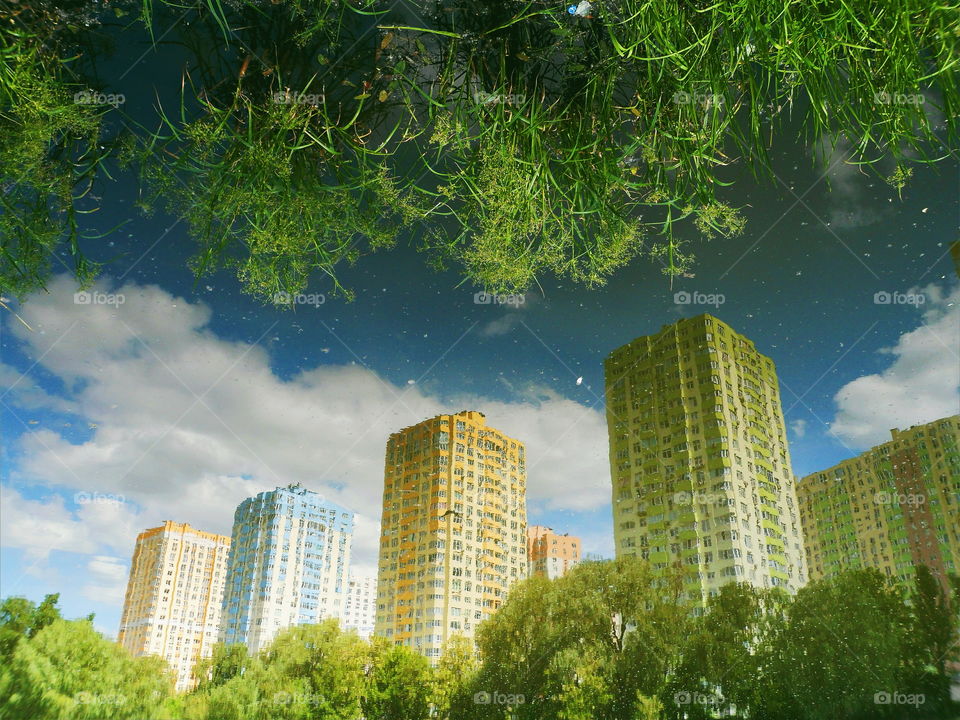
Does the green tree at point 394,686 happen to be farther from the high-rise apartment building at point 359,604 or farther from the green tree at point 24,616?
the green tree at point 24,616

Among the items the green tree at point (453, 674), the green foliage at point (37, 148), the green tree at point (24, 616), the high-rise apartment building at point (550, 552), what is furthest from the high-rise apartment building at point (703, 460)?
the green foliage at point (37, 148)

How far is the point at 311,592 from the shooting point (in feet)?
8.48

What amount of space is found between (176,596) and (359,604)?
697 millimetres

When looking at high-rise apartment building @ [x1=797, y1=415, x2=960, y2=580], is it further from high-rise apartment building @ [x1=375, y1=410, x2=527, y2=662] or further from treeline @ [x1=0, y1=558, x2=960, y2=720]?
high-rise apartment building @ [x1=375, y1=410, x2=527, y2=662]

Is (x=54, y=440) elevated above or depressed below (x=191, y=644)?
above

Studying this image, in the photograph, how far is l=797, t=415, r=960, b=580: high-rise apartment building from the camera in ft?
8.81

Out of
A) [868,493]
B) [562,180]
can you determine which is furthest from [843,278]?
[562,180]

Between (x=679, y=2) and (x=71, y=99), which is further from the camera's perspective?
(x=71, y=99)

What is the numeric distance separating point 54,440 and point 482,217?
195 cm

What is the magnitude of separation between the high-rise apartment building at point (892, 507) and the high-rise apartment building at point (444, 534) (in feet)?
4.29

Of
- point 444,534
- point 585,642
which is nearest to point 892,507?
point 585,642

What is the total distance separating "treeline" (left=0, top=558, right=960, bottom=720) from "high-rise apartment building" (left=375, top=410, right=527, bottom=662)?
104 mm

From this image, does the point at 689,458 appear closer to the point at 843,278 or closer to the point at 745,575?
the point at 745,575

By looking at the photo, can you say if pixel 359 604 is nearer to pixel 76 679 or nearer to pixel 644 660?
pixel 76 679
